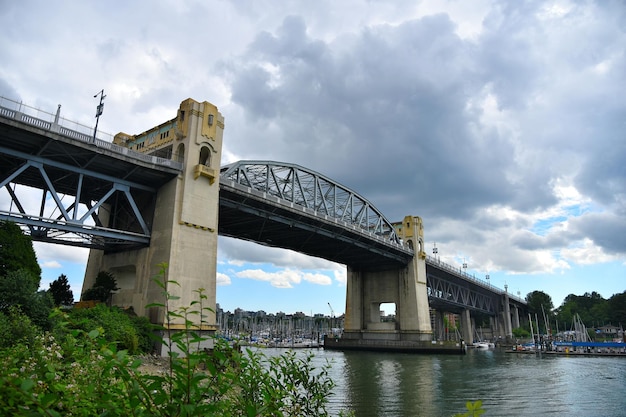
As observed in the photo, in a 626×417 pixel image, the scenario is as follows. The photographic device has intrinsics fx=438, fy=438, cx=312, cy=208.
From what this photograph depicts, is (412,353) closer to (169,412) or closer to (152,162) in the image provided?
(152,162)

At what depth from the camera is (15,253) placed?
26.6 metres

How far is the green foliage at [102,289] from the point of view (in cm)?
3569

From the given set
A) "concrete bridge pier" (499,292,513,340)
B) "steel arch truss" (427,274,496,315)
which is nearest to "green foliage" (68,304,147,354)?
"steel arch truss" (427,274,496,315)

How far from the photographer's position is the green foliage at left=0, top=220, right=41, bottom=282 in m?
26.1

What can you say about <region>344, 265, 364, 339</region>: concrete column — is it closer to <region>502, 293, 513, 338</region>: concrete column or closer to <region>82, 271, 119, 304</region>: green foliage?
<region>82, 271, 119, 304</region>: green foliage

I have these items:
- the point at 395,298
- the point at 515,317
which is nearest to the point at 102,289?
the point at 395,298

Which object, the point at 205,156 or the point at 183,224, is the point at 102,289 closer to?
the point at 183,224

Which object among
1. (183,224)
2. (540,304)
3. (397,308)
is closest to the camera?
(183,224)

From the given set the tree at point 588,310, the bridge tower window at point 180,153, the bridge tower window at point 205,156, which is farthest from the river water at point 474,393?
the tree at point 588,310

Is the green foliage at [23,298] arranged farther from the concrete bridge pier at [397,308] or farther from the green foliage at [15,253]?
the concrete bridge pier at [397,308]

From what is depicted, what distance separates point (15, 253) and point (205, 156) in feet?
58.0

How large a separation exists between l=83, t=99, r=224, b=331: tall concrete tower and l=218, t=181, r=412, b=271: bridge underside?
199 inches

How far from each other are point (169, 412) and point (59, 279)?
38.4 m

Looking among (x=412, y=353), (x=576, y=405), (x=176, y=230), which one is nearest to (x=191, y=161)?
(x=176, y=230)
